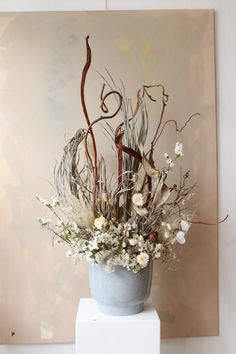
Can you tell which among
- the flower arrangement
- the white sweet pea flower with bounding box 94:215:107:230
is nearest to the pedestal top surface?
the flower arrangement

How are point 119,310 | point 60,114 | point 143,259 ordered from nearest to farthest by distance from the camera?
1. point 143,259
2. point 119,310
3. point 60,114

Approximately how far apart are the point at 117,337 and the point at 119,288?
188 mm

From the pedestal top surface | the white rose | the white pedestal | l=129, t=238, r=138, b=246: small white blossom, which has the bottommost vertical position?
the white pedestal

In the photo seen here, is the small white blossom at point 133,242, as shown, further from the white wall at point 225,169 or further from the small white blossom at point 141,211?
the white wall at point 225,169

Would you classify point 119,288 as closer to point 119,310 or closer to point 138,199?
→ point 119,310

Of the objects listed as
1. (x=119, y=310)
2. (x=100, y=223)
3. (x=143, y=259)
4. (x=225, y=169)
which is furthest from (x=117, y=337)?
(x=225, y=169)

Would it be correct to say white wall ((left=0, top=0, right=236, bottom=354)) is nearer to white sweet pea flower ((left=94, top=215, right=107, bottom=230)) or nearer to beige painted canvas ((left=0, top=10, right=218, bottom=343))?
beige painted canvas ((left=0, top=10, right=218, bottom=343))

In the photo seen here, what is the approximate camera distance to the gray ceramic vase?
1.78m

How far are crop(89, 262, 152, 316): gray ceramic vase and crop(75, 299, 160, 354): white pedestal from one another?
62 millimetres

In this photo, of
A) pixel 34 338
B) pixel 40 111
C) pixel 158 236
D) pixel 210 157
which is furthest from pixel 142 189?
pixel 34 338

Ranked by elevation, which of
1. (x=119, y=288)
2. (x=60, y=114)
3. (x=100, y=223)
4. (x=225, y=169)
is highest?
(x=60, y=114)

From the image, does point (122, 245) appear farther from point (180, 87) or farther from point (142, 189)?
point (180, 87)

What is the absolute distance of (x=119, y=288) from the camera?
5.83 feet

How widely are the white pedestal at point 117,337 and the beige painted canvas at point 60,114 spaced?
1.29 feet
